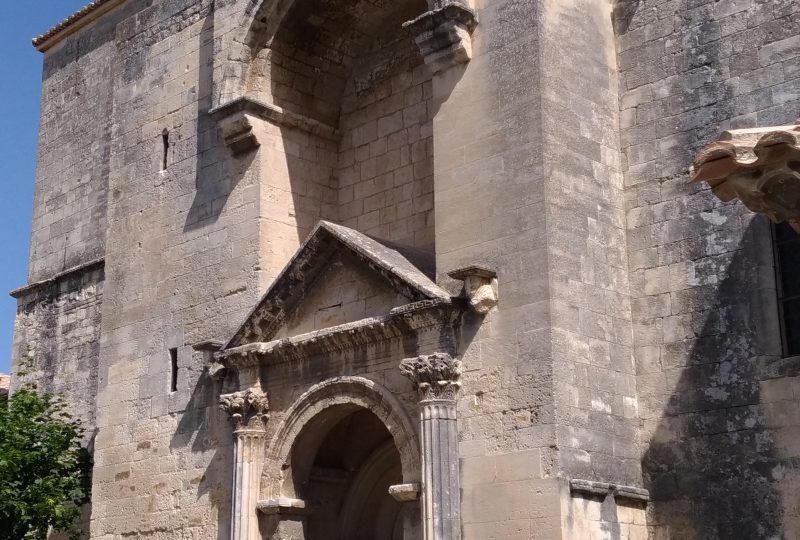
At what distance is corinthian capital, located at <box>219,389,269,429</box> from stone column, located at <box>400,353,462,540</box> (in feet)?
6.90

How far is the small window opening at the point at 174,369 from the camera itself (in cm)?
1359

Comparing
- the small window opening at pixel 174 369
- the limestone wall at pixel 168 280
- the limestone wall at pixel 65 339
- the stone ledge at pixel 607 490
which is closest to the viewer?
the stone ledge at pixel 607 490

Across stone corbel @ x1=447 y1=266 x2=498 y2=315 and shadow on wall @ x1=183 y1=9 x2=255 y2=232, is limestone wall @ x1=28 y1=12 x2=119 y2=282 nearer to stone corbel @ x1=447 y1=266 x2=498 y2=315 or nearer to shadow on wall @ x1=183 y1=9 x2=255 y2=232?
shadow on wall @ x1=183 y1=9 x2=255 y2=232

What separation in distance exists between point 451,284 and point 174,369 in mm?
4163

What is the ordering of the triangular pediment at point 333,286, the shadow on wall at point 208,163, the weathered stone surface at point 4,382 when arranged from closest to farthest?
the triangular pediment at point 333,286 < the shadow on wall at point 208,163 < the weathered stone surface at point 4,382

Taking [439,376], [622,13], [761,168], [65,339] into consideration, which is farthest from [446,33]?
[65,339]

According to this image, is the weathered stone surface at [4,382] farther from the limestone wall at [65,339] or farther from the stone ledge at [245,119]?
the stone ledge at [245,119]

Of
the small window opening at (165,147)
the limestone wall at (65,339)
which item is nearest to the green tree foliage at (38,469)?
the limestone wall at (65,339)

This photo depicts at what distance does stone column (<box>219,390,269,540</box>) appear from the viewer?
11953 millimetres

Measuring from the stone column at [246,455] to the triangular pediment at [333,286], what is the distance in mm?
635

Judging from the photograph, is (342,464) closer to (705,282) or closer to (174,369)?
(174,369)

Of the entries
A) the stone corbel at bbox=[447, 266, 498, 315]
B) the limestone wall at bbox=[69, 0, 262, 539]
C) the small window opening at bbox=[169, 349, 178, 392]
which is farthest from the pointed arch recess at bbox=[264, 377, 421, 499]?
the small window opening at bbox=[169, 349, 178, 392]

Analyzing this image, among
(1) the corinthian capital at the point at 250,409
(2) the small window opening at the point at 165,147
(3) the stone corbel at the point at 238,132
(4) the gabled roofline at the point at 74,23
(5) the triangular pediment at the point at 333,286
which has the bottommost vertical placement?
(1) the corinthian capital at the point at 250,409

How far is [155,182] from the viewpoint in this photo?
14.6 m
